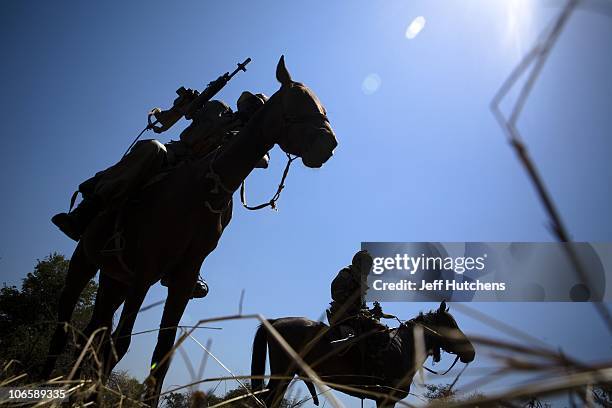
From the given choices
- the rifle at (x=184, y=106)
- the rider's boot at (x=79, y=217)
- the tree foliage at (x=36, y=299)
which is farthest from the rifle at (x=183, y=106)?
the tree foliage at (x=36, y=299)

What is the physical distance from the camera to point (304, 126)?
177 inches

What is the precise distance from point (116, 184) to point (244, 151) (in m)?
1.38

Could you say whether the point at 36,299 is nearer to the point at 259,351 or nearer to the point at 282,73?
the point at 259,351

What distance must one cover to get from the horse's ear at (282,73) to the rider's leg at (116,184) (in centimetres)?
147

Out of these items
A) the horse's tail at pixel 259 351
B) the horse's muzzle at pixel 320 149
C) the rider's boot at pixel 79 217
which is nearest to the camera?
the horse's muzzle at pixel 320 149

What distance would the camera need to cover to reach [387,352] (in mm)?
8594

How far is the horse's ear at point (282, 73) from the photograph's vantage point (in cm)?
489

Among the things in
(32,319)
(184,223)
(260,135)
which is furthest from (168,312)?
(32,319)

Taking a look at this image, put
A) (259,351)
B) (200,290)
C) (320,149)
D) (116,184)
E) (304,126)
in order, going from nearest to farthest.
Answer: (320,149)
(304,126)
(116,184)
(200,290)
(259,351)

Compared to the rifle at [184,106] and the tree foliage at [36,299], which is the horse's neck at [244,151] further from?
A: the tree foliage at [36,299]

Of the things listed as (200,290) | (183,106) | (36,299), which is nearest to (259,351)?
(200,290)

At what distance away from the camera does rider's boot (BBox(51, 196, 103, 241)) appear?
500 centimetres

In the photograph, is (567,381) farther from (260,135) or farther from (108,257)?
(108,257)

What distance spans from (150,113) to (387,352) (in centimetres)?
562
